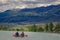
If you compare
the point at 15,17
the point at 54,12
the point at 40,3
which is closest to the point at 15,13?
the point at 15,17

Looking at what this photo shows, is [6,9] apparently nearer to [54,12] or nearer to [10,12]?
[10,12]

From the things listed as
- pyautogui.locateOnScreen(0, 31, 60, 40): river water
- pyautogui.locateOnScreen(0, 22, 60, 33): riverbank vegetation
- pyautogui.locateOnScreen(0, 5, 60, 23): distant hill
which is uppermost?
pyautogui.locateOnScreen(0, 5, 60, 23): distant hill

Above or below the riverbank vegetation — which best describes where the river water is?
below

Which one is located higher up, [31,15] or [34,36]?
[31,15]

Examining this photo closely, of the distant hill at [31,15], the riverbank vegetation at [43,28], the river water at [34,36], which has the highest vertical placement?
the distant hill at [31,15]

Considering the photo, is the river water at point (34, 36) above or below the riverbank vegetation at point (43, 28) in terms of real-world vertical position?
below

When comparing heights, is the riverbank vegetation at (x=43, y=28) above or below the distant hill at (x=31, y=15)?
below

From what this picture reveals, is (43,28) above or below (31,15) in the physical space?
below

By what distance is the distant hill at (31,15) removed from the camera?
6.05ft

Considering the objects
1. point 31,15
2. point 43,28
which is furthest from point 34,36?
point 31,15

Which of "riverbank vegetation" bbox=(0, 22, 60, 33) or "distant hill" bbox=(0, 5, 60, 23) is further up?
"distant hill" bbox=(0, 5, 60, 23)

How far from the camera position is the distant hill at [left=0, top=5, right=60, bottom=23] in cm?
185

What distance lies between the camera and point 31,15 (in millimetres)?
1877

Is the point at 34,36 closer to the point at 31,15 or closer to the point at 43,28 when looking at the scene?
the point at 43,28
